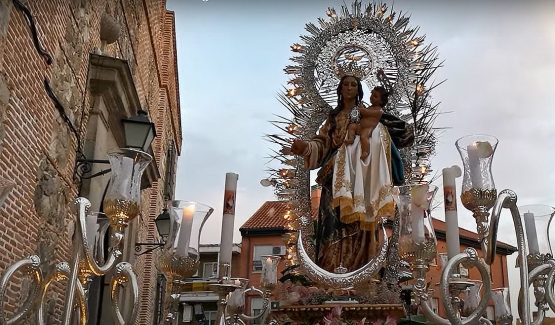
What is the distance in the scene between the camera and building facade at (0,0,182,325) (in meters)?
4.60

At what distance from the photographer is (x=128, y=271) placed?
3326 mm

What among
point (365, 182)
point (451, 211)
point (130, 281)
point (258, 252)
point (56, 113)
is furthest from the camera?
point (258, 252)

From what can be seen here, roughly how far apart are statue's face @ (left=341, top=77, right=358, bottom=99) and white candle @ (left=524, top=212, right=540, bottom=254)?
100 inches

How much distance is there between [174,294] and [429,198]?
4.72 feet

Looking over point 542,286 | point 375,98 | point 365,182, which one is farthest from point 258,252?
point 542,286

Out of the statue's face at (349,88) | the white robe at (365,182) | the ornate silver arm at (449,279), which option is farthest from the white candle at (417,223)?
the statue's face at (349,88)

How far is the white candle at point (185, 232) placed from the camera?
3.34 meters

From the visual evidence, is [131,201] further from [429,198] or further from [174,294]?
[429,198]

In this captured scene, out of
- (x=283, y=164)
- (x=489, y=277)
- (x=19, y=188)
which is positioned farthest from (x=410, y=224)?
(x=19, y=188)

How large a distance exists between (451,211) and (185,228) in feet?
5.18

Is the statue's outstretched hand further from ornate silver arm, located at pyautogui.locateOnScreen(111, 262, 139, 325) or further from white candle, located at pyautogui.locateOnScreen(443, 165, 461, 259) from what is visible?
ornate silver arm, located at pyautogui.locateOnScreen(111, 262, 139, 325)

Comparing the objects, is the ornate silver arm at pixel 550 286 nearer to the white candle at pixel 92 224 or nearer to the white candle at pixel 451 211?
the white candle at pixel 451 211

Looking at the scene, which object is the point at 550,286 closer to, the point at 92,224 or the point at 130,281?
the point at 130,281

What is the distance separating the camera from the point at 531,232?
3.36 meters
